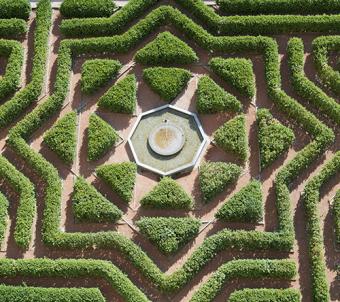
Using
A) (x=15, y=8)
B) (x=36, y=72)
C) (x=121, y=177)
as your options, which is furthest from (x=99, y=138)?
(x=15, y=8)

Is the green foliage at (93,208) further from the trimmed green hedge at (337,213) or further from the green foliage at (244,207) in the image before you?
the trimmed green hedge at (337,213)

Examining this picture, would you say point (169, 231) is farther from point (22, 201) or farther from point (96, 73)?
point (96, 73)

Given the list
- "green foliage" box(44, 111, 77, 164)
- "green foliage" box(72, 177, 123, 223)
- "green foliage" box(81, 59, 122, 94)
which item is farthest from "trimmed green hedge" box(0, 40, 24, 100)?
"green foliage" box(72, 177, 123, 223)

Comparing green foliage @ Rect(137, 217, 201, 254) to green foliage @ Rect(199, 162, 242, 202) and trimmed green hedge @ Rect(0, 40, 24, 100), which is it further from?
trimmed green hedge @ Rect(0, 40, 24, 100)

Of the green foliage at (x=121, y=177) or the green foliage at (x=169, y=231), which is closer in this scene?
the green foliage at (x=169, y=231)

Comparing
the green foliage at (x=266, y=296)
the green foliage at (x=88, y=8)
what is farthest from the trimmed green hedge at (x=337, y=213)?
the green foliage at (x=88, y=8)

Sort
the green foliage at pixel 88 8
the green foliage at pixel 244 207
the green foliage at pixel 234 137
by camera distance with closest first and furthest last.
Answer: the green foliage at pixel 244 207
the green foliage at pixel 234 137
the green foliage at pixel 88 8
